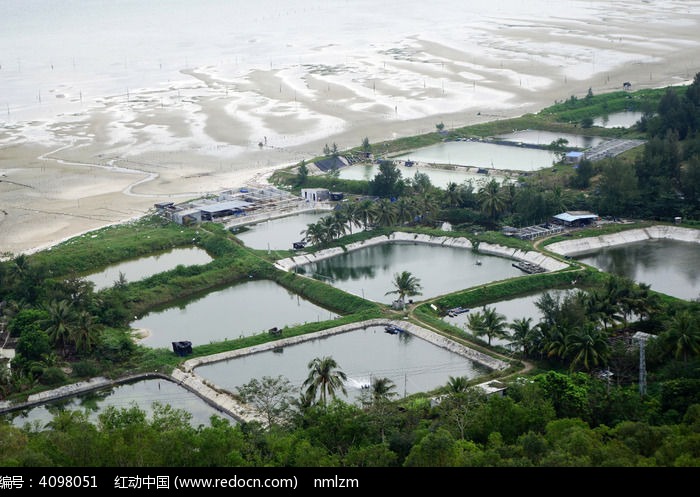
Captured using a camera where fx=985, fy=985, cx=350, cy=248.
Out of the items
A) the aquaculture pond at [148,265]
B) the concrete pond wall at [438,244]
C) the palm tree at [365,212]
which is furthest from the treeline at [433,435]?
the palm tree at [365,212]

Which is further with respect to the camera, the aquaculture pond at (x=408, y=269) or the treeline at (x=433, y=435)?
the aquaculture pond at (x=408, y=269)

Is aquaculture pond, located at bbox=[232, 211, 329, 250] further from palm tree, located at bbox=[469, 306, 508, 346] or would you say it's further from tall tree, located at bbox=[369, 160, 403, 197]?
palm tree, located at bbox=[469, 306, 508, 346]

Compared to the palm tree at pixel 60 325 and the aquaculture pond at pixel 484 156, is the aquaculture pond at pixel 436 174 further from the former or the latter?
the palm tree at pixel 60 325

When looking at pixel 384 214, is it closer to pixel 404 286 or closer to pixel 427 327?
pixel 404 286

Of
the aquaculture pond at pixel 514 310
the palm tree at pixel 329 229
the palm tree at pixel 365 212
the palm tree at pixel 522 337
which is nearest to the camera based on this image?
the palm tree at pixel 522 337

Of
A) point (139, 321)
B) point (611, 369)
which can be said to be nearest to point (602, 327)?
point (611, 369)

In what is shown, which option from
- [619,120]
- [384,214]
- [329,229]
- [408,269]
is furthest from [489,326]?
[619,120]

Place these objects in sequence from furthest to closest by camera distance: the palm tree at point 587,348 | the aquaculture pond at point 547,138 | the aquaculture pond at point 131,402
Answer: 1. the aquaculture pond at point 547,138
2. the palm tree at point 587,348
3. the aquaculture pond at point 131,402

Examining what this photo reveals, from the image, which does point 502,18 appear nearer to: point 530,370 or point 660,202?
point 660,202
